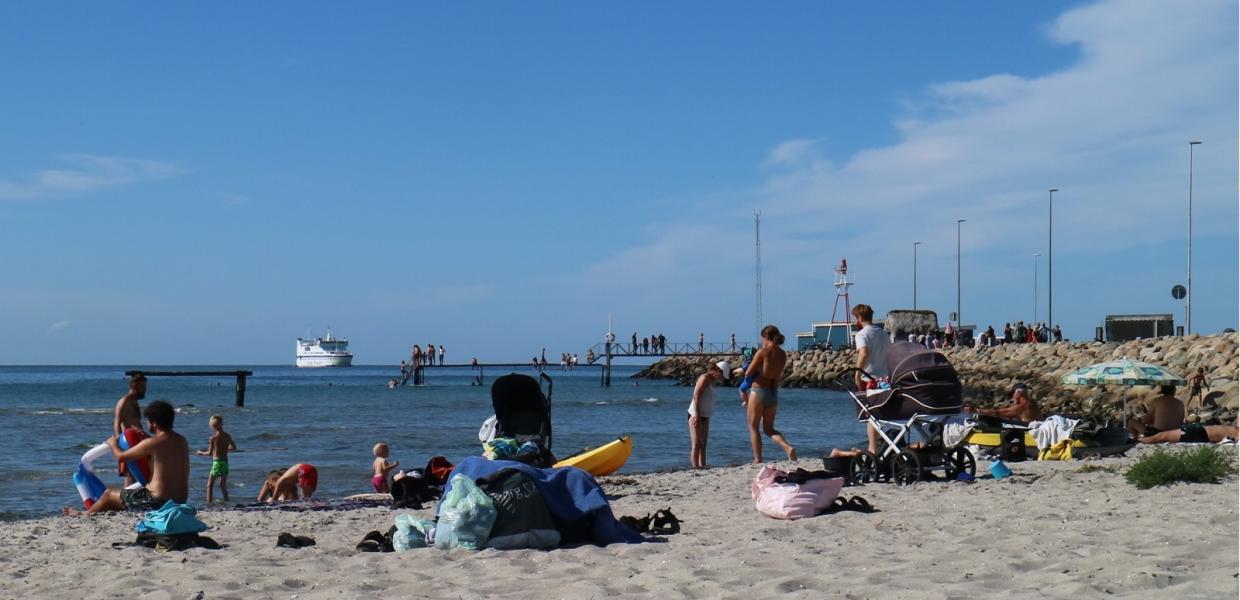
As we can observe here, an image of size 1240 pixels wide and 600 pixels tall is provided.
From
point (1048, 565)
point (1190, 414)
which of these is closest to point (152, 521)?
point (1048, 565)

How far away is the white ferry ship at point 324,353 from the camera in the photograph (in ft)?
451

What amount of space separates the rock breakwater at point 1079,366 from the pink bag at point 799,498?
10.4m

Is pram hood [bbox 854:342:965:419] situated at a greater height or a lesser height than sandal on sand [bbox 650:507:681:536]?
greater

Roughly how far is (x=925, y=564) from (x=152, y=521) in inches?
186

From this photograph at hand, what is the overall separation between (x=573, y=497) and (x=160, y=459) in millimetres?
3821

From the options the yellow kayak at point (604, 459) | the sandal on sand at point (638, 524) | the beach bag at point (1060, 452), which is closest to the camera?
the sandal on sand at point (638, 524)

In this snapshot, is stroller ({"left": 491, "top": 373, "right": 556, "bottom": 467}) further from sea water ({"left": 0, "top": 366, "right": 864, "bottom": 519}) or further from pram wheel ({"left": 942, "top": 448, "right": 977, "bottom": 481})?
sea water ({"left": 0, "top": 366, "right": 864, "bottom": 519})

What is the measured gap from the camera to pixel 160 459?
9.38 meters

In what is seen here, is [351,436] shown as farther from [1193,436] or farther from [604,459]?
[1193,436]

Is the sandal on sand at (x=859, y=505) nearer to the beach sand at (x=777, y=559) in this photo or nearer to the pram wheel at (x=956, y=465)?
the beach sand at (x=777, y=559)

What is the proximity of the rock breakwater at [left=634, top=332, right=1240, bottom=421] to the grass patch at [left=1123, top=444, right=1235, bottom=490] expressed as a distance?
805cm

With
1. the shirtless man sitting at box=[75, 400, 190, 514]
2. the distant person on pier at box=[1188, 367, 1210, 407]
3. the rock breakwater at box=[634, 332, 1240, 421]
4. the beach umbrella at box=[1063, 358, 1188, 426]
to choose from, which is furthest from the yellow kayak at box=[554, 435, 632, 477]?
the distant person on pier at box=[1188, 367, 1210, 407]

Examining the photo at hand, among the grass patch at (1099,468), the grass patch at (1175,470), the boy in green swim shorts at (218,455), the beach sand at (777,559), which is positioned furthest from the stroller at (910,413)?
the boy in green swim shorts at (218,455)

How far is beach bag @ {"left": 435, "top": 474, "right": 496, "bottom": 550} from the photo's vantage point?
281 inches
